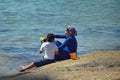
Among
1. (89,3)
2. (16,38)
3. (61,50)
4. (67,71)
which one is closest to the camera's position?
(67,71)

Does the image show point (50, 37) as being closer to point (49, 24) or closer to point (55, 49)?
point (55, 49)

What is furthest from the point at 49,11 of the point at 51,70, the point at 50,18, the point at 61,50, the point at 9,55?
the point at 51,70

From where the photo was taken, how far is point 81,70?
8.29m

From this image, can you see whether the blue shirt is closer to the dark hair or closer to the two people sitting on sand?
the two people sitting on sand

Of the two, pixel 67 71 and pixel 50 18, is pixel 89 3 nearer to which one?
pixel 50 18

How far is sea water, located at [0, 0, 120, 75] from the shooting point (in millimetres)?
12609

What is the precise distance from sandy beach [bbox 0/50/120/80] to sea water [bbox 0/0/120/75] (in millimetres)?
1489

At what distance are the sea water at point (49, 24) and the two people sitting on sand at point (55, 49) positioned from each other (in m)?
0.95

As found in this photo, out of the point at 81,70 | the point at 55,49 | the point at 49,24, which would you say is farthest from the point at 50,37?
the point at 49,24

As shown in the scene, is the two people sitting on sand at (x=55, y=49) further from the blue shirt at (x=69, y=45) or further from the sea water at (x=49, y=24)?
the sea water at (x=49, y=24)

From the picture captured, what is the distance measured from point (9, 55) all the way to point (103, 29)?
643 cm

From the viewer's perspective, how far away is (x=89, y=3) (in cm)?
2764

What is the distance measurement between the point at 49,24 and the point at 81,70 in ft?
33.3

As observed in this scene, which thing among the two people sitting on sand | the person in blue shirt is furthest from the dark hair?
the person in blue shirt
